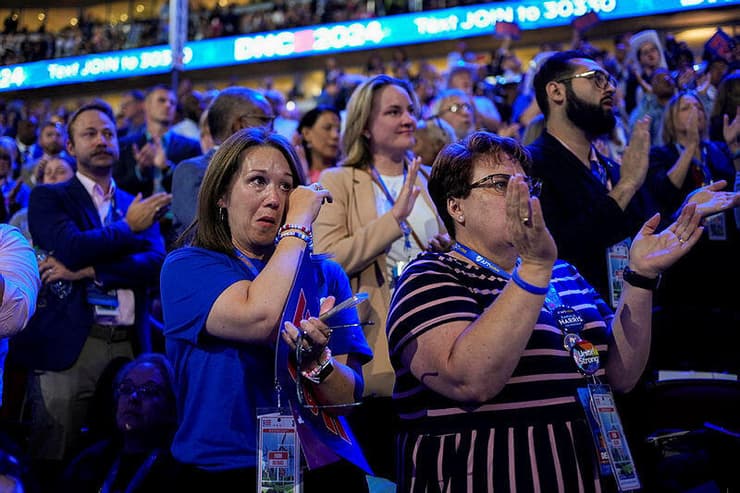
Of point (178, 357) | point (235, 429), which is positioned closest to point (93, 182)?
point (178, 357)

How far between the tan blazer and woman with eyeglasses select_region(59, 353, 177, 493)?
867 mm

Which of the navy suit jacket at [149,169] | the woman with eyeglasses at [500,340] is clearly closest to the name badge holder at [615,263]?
the woman with eyeglasses at [500,340]

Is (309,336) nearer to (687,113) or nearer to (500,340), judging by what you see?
(500,340)

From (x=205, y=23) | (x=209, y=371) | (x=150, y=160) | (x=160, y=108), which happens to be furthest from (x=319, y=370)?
(x=205, y=23)

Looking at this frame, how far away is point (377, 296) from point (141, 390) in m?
1.08

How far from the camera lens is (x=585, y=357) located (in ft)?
7.14

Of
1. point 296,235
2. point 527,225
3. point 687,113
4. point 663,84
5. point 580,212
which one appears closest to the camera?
point 527,225

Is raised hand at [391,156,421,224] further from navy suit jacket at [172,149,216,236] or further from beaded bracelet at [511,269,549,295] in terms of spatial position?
beaded bracelet at [511,269,549,295]

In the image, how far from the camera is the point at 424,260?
219 cm

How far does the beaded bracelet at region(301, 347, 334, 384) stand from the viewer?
76.7 inches

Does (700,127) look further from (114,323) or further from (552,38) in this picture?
(552,38)

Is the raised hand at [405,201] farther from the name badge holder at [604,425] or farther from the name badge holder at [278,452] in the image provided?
the name badge holder at [278,452]

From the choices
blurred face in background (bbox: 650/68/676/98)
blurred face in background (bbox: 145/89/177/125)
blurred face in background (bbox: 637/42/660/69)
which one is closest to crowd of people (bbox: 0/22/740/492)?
blurred face in background (bbox: 650/68/676/98)

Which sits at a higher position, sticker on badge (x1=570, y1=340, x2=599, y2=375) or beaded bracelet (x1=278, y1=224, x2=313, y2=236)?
beaded bracelet (x1=278, y1=224, x2=313, y2=236)
